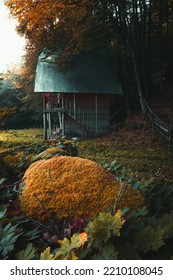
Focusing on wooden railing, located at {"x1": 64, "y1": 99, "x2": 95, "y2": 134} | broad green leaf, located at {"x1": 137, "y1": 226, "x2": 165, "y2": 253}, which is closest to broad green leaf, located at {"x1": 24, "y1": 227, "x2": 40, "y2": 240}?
broad green leaf, located at {"x1": 137, "y1": 226, "x2": 165, "y2": 253}

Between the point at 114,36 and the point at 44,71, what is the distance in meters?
5.58

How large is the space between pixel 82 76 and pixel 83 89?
1.56 meters

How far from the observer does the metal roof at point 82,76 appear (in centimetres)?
1781

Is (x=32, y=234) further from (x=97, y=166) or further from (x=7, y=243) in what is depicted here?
(x=97, y=166)

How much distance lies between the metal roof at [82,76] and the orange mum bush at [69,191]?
14.8 meters

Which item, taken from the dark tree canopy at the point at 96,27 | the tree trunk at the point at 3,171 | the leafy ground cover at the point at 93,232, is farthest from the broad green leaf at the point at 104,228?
the dark tree canopy at the point at 96,27

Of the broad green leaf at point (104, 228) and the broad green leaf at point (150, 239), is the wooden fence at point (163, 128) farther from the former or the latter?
→ the broad green leaf at point (104, 228)

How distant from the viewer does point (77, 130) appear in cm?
1939

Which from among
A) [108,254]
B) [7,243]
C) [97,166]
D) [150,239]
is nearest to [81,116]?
[97,166]

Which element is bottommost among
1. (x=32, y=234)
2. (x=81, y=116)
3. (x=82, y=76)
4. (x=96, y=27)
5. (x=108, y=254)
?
(x=32, y=234)

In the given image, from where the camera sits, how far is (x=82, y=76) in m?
19.0

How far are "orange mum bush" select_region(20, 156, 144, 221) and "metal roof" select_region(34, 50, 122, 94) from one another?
14835 millimetres

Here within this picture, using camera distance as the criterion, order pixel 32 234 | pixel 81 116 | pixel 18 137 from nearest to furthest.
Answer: pixel 32 234 < pixel 81 116 < pixel 18 137

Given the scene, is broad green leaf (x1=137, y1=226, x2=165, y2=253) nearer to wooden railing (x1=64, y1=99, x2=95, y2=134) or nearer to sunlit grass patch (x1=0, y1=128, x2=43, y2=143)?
sunlit grass patch (x1=0, y1=128, x2=43, y2=143)
